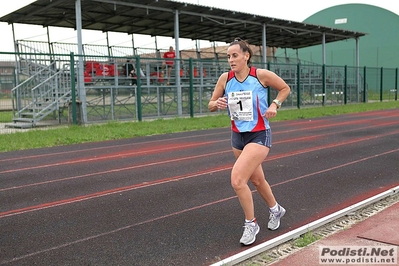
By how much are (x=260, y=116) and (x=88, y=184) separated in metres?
3.81

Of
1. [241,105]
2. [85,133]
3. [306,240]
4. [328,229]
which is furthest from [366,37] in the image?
[306,240]

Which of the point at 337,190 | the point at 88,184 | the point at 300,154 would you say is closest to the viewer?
the point at 337,190

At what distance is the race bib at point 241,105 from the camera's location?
4.25 meters

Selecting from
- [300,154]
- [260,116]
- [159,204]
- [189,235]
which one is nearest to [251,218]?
[189,235]

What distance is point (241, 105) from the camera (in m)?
4.28

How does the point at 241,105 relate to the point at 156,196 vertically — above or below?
above

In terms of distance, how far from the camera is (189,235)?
4547 millimetres

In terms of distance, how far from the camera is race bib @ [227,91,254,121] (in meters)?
4.25

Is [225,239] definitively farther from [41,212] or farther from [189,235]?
[41,212]

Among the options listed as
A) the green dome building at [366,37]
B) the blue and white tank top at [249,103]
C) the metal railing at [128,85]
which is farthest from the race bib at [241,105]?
the green dome building at [366,37]

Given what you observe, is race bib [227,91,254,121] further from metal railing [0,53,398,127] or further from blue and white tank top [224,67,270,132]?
metal railing [0,53,398,127]

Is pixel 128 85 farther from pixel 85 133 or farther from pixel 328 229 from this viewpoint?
pixel 328 229

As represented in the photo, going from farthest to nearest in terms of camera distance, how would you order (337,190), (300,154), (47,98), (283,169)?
(47,98), (300,154), (283,169), (337,190)

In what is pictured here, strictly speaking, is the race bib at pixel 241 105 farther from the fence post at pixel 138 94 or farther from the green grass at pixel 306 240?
the fence post at pixel 138 94
